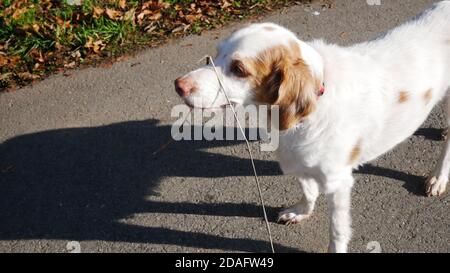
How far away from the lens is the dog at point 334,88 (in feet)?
8.31

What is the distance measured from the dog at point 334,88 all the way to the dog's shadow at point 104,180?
33.8 inches

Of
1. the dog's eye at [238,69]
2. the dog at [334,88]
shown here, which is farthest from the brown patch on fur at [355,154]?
the dog's eye at [238,69]

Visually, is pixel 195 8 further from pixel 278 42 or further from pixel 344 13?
pixel 278 42

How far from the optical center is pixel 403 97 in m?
2.85

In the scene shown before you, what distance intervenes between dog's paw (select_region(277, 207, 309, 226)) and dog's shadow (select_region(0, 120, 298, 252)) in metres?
0.14

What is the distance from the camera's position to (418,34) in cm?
297

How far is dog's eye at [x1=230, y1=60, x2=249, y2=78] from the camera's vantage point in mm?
2537

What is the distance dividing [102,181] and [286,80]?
7.13 ft

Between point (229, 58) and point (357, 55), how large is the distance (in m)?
0.91

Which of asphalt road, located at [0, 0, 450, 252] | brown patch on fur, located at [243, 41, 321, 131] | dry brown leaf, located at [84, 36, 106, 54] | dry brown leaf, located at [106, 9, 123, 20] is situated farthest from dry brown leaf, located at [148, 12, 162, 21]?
brown patch on fur, located at [243, 41, 321, 131]

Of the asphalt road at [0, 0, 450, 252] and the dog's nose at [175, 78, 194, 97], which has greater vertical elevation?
the dog's nose at [175, 78, 194, 97]

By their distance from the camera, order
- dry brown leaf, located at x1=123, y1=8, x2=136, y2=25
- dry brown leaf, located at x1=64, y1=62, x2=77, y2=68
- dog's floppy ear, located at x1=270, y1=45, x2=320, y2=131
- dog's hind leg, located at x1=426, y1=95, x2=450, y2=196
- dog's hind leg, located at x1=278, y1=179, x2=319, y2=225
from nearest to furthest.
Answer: dog's floppy ear, located at x1=270, y1=45, x2=320, y2=131 → dog's hind leg, located at x1=278, y1=179, x2=319, y2=225 → dog's hind leg, located at x1=426, y1=95, x2=450, y2=196 → dry brown leaf, located at x1=64, y1=62, x2=77, y2=68 → dry brown leaf, located at x1=123, y1=8, x2=136, y2=25

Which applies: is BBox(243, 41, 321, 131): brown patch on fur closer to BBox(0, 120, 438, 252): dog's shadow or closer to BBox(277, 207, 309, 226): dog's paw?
BBox(277, 207, 309, 226): dog's paw

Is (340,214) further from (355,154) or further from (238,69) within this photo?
(238,69)
